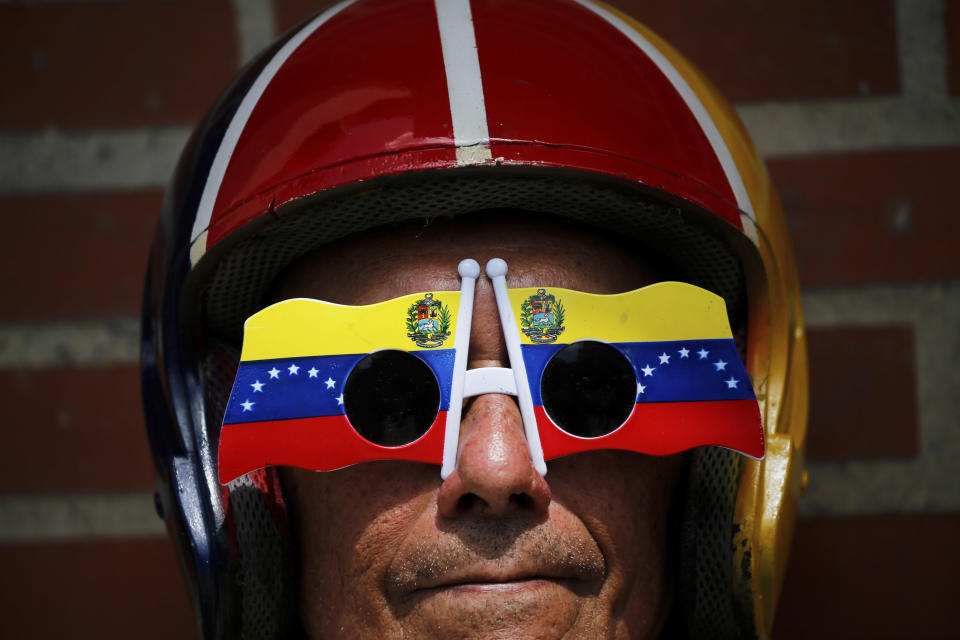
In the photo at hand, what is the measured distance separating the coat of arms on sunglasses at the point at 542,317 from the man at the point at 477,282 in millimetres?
33

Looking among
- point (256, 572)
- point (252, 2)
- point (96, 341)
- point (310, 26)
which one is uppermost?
point (252, 2)

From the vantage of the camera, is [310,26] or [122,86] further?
[122,86]

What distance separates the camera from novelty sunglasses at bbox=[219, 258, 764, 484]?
0.75 meters

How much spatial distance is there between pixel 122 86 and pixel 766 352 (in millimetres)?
941

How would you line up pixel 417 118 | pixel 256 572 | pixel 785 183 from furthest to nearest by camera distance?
pixel 785 183, pixel 256 572, pixel 417 118

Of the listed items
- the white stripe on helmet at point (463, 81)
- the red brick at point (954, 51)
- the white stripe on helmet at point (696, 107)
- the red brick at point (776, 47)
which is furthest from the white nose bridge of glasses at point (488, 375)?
the red brick at point (954, 51)

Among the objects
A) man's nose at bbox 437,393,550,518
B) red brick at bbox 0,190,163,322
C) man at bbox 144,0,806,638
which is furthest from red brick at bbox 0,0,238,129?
man's nose at bbox 437,393,550,518

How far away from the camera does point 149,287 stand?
0.94 metres

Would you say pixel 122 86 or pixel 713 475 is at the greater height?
pixel 122 86

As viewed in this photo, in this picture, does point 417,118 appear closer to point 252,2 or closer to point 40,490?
point 252,2

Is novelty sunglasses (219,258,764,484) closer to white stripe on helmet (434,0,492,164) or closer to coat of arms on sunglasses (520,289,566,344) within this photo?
coat of arms on sunglasses (520,289,566,344)

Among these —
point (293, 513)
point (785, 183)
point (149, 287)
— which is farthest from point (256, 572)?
point (785, 183)

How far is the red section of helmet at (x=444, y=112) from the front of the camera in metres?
0.76

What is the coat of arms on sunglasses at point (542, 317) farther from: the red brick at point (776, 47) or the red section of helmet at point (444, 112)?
the red brick at point (776, 47)
